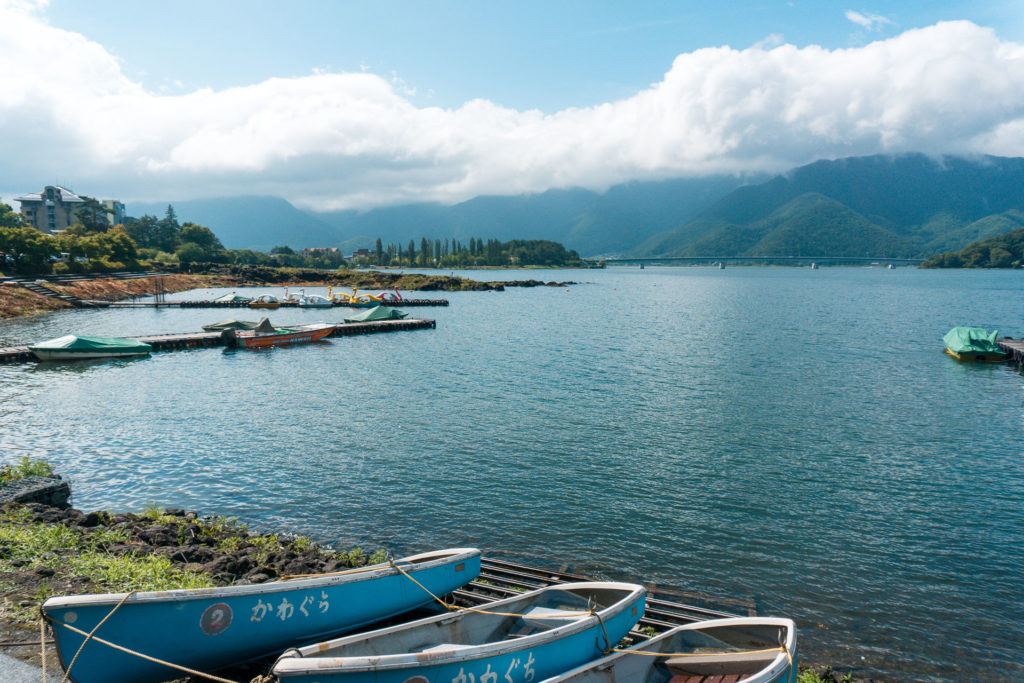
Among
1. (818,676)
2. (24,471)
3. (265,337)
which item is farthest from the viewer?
(265,337)

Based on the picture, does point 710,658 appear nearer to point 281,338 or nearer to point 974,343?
point 974,343

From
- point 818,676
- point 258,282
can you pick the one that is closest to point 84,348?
point 818,676

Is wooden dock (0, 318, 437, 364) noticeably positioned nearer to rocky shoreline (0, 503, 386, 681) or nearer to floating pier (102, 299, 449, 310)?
floating pier (102, 299, 449, 310)

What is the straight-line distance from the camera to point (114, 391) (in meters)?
37.6

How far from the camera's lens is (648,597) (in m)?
13.9

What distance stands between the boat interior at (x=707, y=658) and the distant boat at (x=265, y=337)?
53.9 metres

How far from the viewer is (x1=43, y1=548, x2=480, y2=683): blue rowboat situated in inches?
336

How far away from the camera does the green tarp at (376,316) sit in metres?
75.5

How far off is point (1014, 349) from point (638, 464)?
153 ft

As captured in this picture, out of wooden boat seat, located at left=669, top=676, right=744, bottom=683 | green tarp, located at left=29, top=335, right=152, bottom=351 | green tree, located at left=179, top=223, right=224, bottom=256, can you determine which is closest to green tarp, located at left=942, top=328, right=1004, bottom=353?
wooden boat seat, located at left=669, top=676, right=744, bottom=683

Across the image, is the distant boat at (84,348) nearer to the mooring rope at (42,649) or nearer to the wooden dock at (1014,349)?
the mooring rope at (42,649)

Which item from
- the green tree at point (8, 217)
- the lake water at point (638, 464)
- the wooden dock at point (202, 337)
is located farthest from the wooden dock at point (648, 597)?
the green tree at point (8, 217)

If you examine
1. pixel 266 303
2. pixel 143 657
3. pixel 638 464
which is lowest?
pixel 638 464

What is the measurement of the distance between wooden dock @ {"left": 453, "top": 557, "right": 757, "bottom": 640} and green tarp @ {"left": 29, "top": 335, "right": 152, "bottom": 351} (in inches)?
1820
